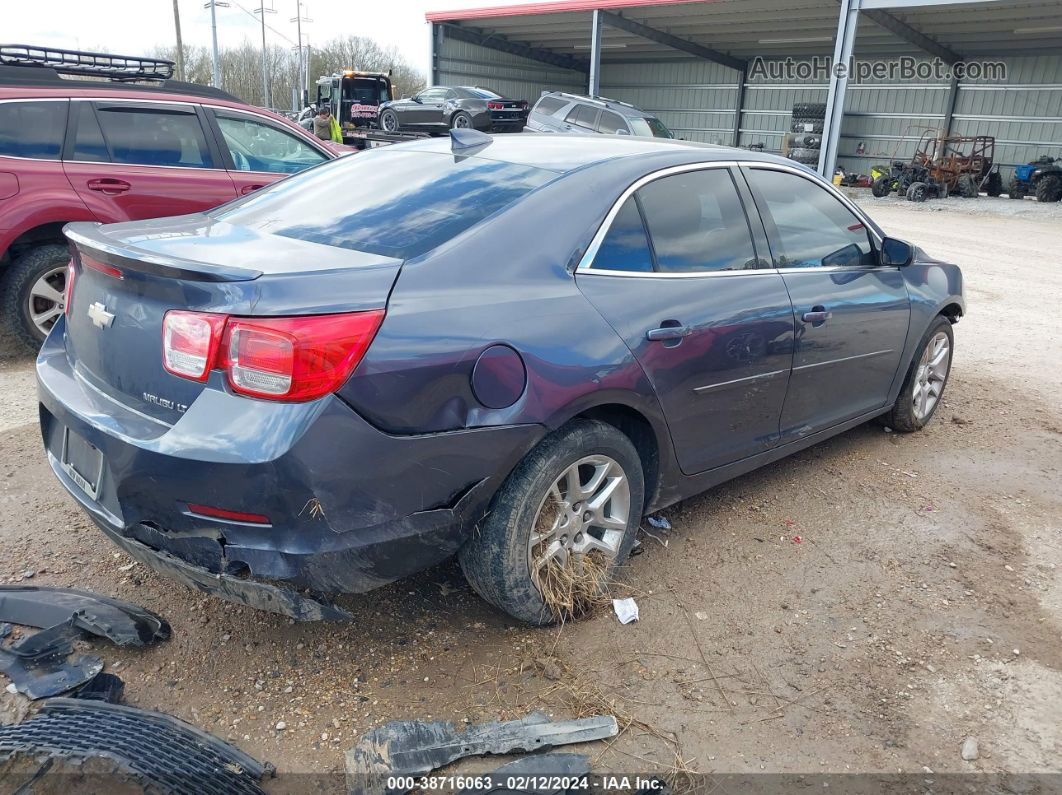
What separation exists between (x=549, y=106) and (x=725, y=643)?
19.9 meters

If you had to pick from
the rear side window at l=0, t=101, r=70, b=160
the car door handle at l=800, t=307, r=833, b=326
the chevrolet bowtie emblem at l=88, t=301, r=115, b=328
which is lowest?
the car door handle at l=800, t=307, r=833, b=326

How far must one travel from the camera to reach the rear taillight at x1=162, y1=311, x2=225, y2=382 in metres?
2.24

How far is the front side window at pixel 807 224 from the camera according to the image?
3.71 meters

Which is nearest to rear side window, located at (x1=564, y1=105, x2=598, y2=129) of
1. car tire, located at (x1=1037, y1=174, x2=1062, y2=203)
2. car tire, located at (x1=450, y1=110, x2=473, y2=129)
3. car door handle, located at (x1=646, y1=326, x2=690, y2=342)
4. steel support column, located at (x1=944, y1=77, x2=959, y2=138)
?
car tire, located at (x1=450, y1=110, x2=473, y2=129)

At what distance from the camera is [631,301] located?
9.65ft

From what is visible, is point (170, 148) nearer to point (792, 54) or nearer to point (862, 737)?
point (862, 737)

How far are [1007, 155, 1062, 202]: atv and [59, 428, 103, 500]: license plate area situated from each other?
84.6ft

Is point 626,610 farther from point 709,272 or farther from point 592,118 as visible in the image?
point 592,118

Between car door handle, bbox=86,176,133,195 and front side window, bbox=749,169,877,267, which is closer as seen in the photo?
front side window, bbox=749,169,877,267

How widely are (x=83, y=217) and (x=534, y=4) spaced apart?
90.0 ft

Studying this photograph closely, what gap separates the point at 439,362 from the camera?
7.73ft

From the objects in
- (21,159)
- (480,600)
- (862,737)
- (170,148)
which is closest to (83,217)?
(21,159)

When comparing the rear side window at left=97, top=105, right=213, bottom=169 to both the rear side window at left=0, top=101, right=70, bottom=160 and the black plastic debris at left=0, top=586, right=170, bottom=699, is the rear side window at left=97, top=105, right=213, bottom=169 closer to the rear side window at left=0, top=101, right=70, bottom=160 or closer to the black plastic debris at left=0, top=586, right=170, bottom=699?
the rear side window at left=0, top=101, right=70, bottom=160

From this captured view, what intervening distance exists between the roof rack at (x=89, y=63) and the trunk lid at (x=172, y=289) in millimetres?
4490
